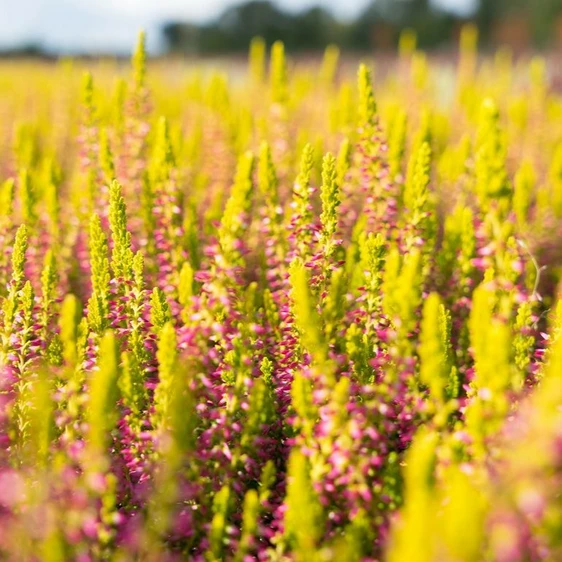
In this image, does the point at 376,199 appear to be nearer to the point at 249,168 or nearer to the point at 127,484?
the point at 249,168

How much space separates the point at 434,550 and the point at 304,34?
48.7 meters

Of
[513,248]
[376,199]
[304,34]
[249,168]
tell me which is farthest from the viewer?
[304,34]

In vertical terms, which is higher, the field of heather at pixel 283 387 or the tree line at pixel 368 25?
the tree line at pixel 368 25

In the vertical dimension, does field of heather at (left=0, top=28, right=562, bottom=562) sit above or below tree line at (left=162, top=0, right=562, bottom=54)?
below

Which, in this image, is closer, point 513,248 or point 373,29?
Result: point 513,248

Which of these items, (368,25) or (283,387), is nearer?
(283,387)

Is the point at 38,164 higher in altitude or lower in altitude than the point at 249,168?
lower

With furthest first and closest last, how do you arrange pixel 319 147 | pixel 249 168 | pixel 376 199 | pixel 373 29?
pixel 373 29 → pixel 319 147 → pixel 376 199 → pixel 249 168

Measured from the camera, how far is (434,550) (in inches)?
63.4

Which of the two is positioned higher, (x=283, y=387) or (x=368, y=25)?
(x=368, y=25)

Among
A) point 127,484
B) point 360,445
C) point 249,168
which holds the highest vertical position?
point 249,168

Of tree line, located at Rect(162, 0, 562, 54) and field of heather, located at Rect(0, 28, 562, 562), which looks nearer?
field of heather, located at Rect(0, 28, 562, 562)

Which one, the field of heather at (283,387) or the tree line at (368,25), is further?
the tree line at (368,25)

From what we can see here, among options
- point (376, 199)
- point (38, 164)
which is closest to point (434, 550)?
point (376, 199)
